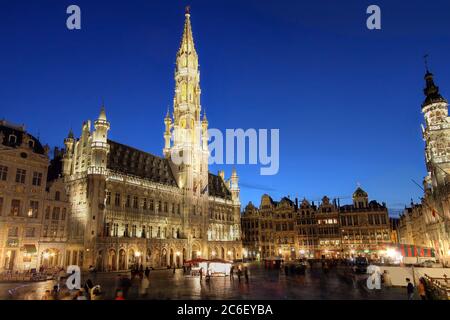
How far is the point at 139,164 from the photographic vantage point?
69.2 metres

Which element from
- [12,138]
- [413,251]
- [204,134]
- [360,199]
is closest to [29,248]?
[12,138]

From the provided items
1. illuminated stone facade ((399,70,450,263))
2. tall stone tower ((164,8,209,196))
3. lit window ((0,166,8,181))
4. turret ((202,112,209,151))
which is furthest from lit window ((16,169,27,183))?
illuminated stone facade ((399,70,450,263))

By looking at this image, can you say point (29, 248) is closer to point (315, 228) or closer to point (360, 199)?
point (315, 228)

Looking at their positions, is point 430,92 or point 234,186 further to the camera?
point 234,186

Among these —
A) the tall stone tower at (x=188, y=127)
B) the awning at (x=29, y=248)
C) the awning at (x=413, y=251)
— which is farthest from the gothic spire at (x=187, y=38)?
the awning at (x=413, y=251)

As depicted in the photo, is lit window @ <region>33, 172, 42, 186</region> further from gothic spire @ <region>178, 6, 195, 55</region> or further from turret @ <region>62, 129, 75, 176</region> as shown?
gothic spire @ <region>178, 6, 195, 55</region>

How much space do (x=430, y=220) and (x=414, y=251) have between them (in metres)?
31.9

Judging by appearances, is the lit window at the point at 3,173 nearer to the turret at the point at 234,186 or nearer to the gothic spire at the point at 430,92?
the turret at the point at 234,186

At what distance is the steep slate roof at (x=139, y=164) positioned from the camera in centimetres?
6375

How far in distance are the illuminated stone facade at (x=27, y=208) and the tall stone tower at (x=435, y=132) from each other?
6103 centimetres

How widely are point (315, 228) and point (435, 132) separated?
43.1 meters
